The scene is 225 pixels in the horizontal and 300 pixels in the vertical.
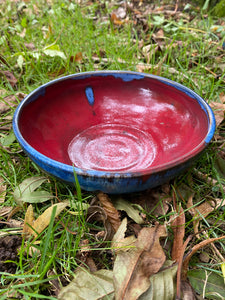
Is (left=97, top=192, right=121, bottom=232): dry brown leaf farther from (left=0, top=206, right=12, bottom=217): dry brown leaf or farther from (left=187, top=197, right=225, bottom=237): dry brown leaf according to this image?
(left=0, top=206, right=12, bottom=217): dry brown leaf

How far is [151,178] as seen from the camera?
878 millimetres

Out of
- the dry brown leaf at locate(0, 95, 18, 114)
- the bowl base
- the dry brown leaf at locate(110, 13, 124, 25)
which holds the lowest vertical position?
the bowl base

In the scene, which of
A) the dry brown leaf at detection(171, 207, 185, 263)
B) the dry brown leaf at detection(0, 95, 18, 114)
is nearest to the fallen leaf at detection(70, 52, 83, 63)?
the dry brown leaf at detection(0, 95, 18, 114)

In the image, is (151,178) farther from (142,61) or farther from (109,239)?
(142,61)

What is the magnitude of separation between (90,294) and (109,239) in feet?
0.66

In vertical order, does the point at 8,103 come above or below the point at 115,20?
below

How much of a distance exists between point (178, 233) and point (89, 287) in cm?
32

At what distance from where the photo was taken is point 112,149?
127cm

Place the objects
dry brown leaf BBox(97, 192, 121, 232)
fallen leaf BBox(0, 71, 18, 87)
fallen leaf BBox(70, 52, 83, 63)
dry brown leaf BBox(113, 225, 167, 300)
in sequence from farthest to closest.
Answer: fallen leaf BBox(70, 52, 83, 63), fallen leaf BBox(0, 71, 18, 87), dry brown leaf BBox(97, 192, 121, 232), dry brown leaf BBox(113, 225, 167, 300)

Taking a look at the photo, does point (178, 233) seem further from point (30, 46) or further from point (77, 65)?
point (30, 46)

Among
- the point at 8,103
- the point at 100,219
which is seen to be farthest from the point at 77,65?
the point at 100,219

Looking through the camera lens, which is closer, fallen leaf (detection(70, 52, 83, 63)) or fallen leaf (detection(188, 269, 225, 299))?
fallen leaf (detection(188, 269, 225, 299))

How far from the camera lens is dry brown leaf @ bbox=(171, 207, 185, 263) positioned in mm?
904

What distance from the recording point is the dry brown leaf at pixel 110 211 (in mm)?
991
